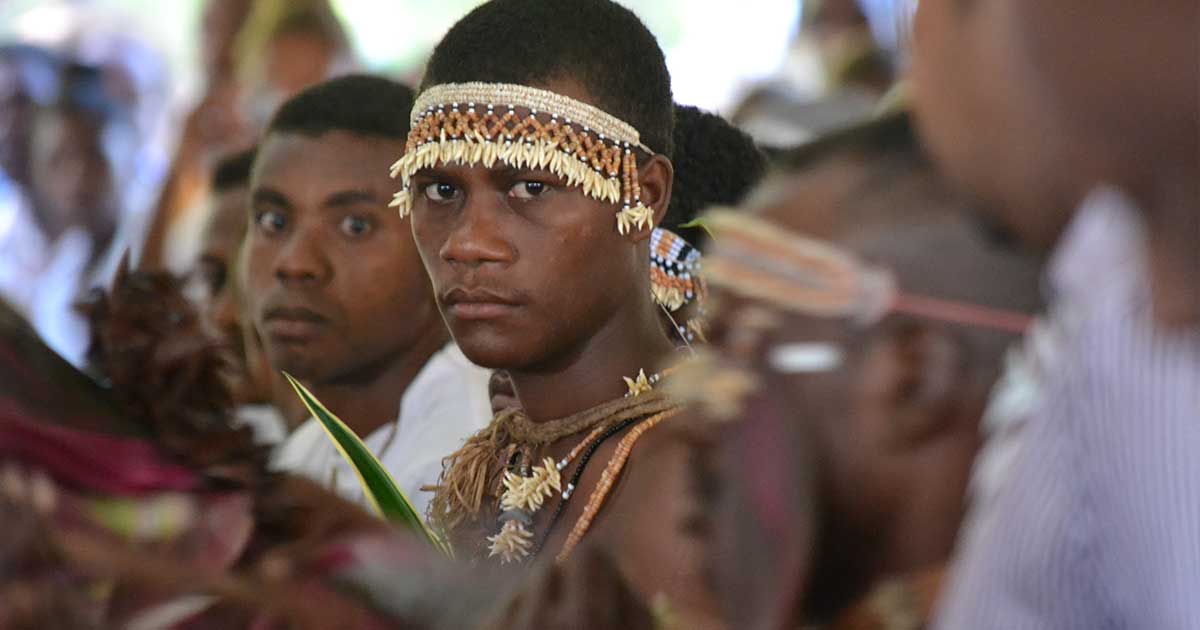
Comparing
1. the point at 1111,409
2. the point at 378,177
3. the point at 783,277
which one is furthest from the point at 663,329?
the point at 1111,409

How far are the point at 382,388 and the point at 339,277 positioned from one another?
269 millimetres

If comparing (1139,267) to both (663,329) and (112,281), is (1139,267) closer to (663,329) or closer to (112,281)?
(112,281)

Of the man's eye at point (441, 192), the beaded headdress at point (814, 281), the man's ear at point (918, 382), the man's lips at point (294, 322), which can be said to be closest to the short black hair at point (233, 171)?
the man's lips at point (294, 322)

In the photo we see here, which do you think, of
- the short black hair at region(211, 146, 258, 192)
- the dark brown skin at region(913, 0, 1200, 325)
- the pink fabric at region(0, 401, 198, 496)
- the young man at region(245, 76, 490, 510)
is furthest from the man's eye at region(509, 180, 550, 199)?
the short black hair at region(211, 146, 258, 192)

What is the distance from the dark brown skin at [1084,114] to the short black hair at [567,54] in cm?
110

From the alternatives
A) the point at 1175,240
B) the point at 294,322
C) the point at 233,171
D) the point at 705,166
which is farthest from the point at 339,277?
the point at 1175,240

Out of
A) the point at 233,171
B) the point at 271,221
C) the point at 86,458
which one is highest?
the point at 233,171

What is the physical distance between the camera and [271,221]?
3.21 meters

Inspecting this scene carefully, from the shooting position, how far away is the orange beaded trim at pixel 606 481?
221 centimetres

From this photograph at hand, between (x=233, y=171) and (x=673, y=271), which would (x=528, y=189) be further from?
(x=233, y=171)

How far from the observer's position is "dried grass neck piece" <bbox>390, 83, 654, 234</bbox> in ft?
7.41

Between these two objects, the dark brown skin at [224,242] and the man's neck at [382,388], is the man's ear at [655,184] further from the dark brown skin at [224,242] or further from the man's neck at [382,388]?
the dark brown skin at [224,242]

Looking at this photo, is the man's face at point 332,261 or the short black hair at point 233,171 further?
the short black hair at point 233,171

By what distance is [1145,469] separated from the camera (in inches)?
44.9
